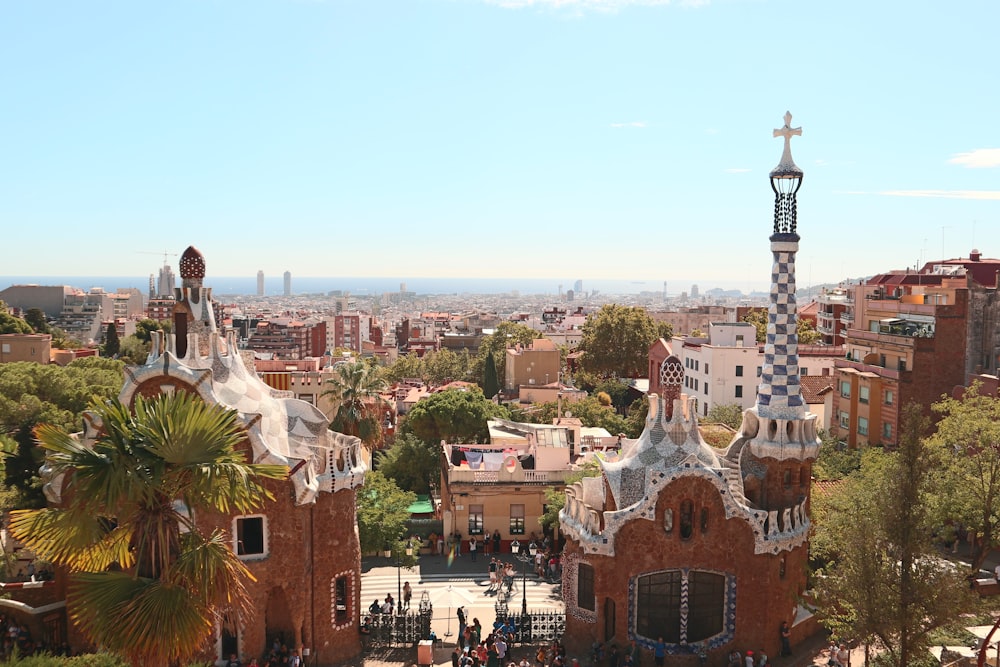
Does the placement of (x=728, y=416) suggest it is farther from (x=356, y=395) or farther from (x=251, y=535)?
(x=251, y=535)

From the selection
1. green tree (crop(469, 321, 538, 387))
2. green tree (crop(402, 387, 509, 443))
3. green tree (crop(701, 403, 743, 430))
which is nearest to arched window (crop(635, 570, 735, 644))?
green tree (crop(402, 387, 509, 443))

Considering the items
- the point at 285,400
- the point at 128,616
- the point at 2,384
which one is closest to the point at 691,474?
the point at 285,400

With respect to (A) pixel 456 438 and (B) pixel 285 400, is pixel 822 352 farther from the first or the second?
(B) pixel 285 400

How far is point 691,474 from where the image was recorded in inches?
916

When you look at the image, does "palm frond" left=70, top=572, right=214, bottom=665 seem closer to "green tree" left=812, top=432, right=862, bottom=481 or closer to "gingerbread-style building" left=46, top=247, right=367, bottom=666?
"gingerbread-style building" left=46, top=247, right=367, bottom=666

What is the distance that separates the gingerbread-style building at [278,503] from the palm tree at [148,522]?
30.9 ft

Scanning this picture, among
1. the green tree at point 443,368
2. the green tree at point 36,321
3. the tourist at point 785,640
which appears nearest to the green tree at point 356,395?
the tourist at point 785,640

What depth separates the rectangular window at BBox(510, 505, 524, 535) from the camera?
1409 inches

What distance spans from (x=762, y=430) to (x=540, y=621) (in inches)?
343

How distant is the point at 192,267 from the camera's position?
81.7 ft

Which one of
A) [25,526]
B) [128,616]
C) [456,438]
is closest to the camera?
[128,616]

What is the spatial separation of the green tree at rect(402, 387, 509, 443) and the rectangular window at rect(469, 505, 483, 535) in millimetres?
11061

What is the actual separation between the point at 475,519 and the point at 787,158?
1903 centimetres

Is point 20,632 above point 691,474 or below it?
below
